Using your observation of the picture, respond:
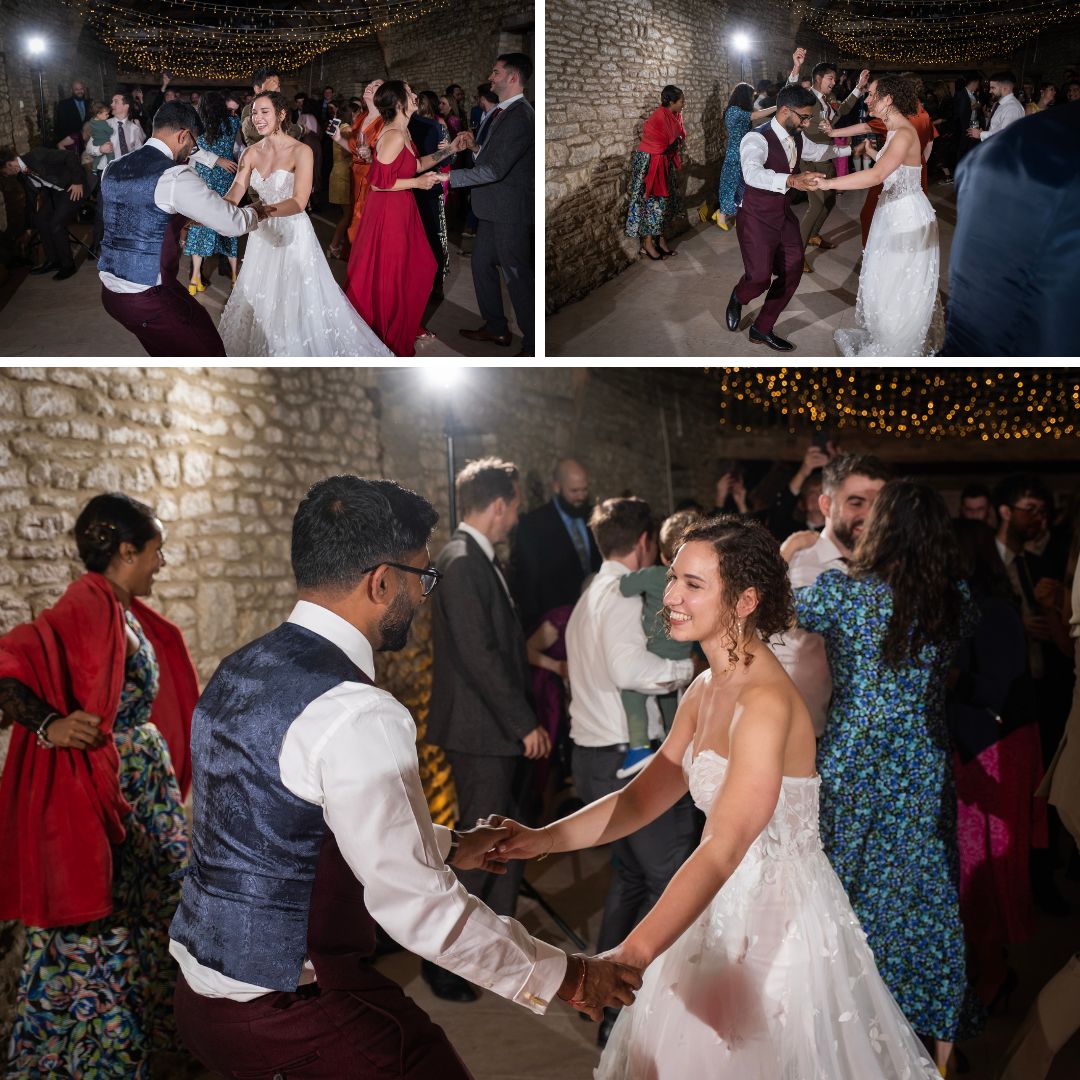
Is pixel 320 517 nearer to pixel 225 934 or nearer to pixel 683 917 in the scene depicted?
pixel 225 934

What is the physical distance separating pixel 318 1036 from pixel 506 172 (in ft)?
9.29

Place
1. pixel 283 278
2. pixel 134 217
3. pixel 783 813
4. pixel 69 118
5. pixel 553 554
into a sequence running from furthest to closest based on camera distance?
1. pixel 553 554
2. pixel 283 278
3. pixel 134 217
4. pixel 69 118
5. pixel 783 813

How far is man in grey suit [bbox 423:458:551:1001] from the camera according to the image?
3395 mm

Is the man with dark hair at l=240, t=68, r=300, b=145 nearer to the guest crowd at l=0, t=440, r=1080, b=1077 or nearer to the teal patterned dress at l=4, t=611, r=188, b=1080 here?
the guest crowd at l=0, t=440, r=1080, b=1077

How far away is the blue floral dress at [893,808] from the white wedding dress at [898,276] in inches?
48.4

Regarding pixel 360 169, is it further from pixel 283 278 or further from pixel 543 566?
pixel 543 566

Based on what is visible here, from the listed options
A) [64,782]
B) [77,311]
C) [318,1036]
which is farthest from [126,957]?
[77,311]

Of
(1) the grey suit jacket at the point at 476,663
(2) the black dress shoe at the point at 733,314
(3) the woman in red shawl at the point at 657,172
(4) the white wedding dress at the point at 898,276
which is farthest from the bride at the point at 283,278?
(4) the white wedding dress at the point at 898,276

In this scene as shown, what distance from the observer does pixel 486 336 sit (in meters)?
3.72

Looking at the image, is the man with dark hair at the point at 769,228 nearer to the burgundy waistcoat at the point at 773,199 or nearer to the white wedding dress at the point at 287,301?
the burgundy waistcoat at the point at 773,199

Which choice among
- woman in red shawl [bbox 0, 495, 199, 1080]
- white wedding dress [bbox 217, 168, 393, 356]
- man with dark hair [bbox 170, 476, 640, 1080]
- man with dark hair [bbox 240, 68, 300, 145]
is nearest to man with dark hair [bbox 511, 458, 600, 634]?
white wedding dress [bbox 217, 168, 393, 356]

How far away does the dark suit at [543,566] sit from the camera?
4945 mm

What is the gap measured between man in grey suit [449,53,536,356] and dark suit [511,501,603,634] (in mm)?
1587

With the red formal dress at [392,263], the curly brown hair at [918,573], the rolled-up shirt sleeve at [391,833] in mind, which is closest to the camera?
the rolled-up shirt sleeve at [391,833]
